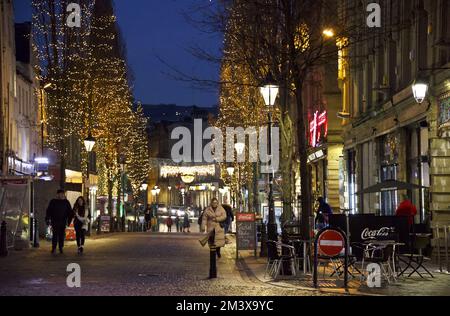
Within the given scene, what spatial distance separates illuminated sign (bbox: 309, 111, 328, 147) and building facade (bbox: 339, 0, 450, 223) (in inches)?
150

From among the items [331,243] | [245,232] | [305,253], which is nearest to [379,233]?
[305,253]

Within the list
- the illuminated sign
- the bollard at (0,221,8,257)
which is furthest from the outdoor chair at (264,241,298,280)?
the illuminated sign

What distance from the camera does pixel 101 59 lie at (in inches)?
2247

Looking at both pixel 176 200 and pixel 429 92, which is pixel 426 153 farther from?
pixel 176 200

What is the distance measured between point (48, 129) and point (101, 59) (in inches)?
352

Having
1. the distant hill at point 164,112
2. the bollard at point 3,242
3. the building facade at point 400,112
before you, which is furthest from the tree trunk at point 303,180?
the distant hill at point 164,112

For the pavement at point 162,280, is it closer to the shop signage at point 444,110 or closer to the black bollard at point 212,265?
the black bollard at point 212,265

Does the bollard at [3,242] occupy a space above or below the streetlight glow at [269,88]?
below

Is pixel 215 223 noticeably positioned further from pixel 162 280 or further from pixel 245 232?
pixel 245 232

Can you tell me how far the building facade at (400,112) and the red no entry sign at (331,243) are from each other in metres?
7.19

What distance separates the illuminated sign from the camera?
1907 inches

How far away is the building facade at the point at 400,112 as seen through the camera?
26.8m

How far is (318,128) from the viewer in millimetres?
50812
